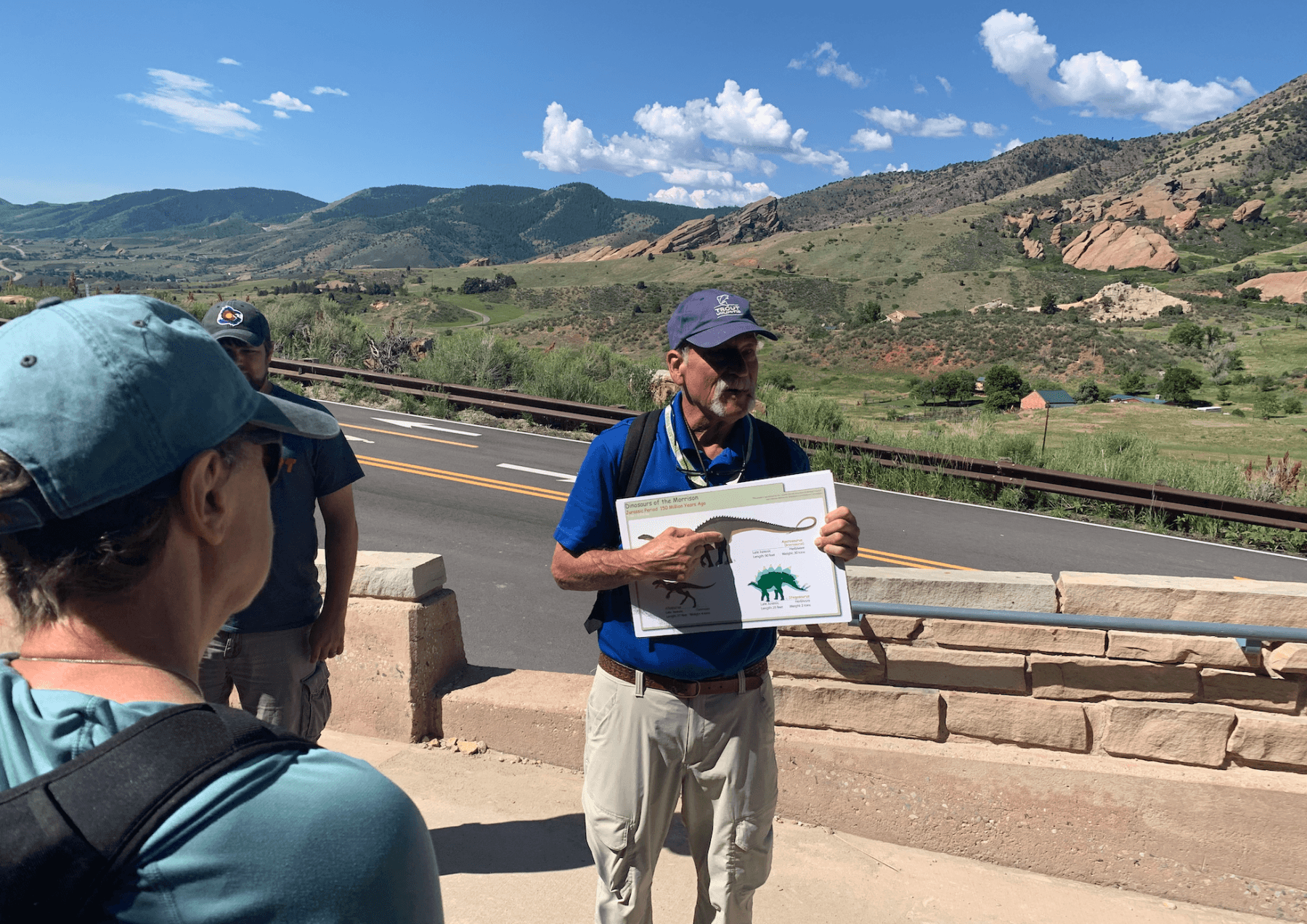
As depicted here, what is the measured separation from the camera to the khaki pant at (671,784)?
260 cm

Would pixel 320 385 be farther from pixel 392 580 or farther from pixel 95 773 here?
pixel 95 773

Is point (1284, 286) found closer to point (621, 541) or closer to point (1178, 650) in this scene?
point (1178, 650)

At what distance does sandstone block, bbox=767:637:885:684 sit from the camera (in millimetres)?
3668

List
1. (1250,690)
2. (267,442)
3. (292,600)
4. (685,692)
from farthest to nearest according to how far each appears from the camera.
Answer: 1. (1250,690)
2. (292,600)
3. (685,692)
4. (267,442)

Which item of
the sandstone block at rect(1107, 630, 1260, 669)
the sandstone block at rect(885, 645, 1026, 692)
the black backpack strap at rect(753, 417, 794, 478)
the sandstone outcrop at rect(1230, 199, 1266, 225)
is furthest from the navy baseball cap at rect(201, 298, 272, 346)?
the sandstone outcrop at rect(1230, 199, 1266, 225)

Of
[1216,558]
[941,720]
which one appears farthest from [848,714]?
[1216,558]

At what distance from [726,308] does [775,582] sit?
907 mm

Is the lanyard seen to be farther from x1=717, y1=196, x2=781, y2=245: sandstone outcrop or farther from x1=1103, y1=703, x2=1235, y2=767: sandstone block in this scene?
x1=717, y1=196, x2=781, y2=245: sandstone outcrop

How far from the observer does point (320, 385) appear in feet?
69.1

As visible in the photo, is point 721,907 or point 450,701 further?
point 450,701

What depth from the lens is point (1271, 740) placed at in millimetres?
3346

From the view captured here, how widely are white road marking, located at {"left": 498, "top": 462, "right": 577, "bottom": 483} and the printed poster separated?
34.6 ft

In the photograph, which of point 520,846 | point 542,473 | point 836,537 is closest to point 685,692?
point 836,537

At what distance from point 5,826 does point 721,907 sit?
2370 mm
